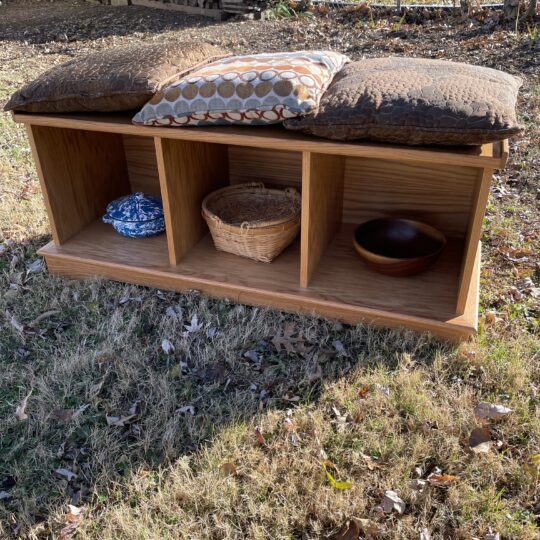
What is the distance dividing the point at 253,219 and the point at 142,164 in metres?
0.82

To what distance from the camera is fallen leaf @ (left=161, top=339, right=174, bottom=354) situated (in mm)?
2359

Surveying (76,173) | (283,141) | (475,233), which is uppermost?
(283,141)

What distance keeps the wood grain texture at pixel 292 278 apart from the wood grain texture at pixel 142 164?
0.42m

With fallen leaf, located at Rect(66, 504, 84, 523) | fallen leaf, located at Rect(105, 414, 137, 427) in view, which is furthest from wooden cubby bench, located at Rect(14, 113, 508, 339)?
fallen leaf, located at Rect(66, 504, 84, 523)

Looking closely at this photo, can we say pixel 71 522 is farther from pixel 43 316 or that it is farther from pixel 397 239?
pixel 397 239

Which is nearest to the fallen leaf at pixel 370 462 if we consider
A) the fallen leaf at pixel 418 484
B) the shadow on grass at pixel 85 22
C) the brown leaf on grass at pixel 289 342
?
the fallen leaf at pixel 418 484

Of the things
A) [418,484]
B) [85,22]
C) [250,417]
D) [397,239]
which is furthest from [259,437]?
[85,22]

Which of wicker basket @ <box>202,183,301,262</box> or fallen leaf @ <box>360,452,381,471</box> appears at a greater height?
wicker basket @ <box>202,183,301,262</box>

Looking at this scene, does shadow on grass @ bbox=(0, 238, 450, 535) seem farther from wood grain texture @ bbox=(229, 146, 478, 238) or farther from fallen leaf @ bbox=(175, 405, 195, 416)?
wood grain texture @ bbox=(229, 146, 478, 238)

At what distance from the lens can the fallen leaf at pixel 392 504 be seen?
A: 1.70 metres

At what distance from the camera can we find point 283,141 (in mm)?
2098

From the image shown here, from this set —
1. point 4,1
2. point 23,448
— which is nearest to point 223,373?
point 23,448

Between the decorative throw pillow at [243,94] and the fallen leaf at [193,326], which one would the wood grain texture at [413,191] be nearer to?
the decorative throw pillow at [243,94]

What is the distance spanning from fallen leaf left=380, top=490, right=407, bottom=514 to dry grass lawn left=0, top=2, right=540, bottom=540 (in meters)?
0.01
